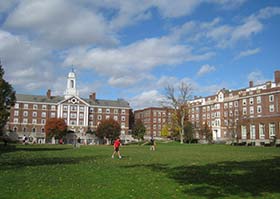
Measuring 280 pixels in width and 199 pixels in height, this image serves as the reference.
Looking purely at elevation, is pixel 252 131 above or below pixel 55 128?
below

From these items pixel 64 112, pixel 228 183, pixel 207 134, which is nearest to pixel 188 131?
pixel 207 134

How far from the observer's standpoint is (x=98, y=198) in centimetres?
977

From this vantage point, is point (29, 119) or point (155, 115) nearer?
point (29, 119)

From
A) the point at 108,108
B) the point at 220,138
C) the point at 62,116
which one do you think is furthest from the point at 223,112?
the point at 62,116

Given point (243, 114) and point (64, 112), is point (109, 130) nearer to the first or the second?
point (64, 112)

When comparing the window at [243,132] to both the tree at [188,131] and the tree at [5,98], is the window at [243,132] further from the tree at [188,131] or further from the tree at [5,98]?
the tree at [5,98]

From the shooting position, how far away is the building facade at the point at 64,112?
109m

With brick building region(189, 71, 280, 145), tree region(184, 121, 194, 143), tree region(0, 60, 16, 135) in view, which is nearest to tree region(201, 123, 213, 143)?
brick building region(189, 71, 280, 145)

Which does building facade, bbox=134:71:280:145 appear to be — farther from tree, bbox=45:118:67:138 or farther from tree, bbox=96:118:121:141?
tree, bbox=45:118:67:138

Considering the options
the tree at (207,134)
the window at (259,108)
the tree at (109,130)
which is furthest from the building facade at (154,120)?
the window at (259,108)

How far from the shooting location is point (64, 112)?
114m

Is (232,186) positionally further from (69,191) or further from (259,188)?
(69,191)

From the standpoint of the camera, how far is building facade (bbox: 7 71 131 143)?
109m

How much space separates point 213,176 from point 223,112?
94103 mm
